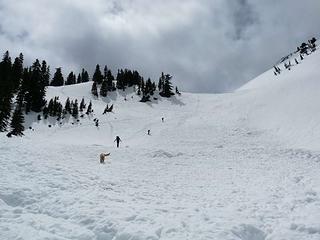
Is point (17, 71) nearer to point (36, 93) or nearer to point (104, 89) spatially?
point (36, 93)

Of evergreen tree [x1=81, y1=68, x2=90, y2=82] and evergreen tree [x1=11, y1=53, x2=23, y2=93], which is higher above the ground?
evergreen tree [x1=81, y1=68, x2=90, y2=82]

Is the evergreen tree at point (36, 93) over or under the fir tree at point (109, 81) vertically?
under

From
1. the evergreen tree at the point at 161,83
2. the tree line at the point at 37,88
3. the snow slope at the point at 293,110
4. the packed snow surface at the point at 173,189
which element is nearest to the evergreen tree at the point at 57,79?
the tree line at the point at 37,88

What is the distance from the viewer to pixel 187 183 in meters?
26.5

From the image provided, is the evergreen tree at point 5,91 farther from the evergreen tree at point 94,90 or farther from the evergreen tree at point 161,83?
the evergreen tree at point 161,83

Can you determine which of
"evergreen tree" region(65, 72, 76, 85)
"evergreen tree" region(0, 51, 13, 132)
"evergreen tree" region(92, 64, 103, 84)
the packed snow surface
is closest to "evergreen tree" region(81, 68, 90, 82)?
"evergreen tree" region(65, 72, 76, 85)

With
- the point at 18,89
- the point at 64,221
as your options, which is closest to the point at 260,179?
the point at 64,221

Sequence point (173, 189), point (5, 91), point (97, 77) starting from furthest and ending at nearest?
point (97, 77) → point (5, 91) → point (173, 189)

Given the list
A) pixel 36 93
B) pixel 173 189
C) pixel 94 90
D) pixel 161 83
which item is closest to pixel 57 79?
pixel 94 90

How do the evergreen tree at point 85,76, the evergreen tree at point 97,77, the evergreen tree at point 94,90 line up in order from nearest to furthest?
the evergreen tree at point 94,90 → the evergreen tree at point 97,77 → the evergreen tree at point 85,76

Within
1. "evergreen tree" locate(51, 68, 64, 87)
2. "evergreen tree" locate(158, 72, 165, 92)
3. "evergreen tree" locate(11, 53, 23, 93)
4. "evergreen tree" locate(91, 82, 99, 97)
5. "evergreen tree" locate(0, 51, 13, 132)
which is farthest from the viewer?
"evergreen tree" locate(51, 68, 64, 87)

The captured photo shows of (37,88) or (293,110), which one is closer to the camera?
(293,110)

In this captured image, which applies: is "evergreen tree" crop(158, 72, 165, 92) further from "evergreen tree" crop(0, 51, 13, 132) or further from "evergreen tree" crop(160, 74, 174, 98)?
"evergreen tree" crop(0, 51, 13, 132)

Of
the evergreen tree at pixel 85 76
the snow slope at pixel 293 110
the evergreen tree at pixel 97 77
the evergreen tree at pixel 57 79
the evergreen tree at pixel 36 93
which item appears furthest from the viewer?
the evergreen tree at pixel 85 76
